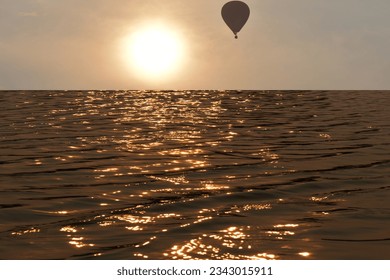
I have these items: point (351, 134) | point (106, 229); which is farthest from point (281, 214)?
point (351, 134)

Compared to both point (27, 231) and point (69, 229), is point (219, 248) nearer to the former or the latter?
point (69, 229)

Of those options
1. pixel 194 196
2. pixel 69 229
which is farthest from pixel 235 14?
pixel 69 229

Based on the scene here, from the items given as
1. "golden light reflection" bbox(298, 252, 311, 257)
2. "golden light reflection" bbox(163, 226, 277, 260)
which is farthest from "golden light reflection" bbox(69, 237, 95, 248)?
"golden light reflection" bbox(298, 252, 311, 257)

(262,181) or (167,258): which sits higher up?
(262,181)

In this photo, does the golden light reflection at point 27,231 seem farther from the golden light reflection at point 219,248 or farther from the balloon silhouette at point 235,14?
the balloon silhouette at point 235,14

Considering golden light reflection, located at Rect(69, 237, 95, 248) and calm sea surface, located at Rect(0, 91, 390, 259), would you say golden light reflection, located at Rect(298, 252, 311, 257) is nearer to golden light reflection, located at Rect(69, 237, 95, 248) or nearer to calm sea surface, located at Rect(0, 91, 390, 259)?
calm sea surface, located at Rect(0, 91, 390, 259)
